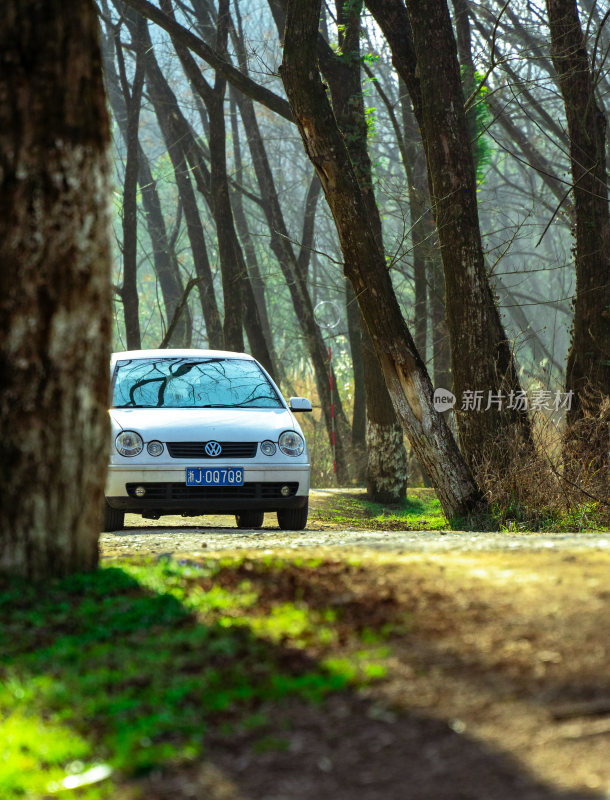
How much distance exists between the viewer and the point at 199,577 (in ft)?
16.9

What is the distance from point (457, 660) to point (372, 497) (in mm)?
13445

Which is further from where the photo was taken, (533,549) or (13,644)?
(533,549)

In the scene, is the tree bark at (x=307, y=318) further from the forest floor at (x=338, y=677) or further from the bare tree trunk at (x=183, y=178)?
the forest floor at (x=338, y=677)

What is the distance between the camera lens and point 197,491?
9773 millimetres

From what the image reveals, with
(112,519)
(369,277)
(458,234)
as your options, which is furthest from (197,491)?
(458,234)

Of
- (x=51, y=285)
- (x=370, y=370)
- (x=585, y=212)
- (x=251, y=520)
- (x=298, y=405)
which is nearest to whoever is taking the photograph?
(x=51, y=285)

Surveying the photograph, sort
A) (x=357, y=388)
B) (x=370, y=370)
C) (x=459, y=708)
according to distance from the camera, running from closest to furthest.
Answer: (x=459, y=708) < (x=370, y=370) < (x=357, y=388)

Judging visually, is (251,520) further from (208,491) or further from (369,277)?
(369,277)

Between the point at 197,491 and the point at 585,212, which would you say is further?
the point at 585,212

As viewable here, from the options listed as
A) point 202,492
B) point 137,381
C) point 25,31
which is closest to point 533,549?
point 25,31

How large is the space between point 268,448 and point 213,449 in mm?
501

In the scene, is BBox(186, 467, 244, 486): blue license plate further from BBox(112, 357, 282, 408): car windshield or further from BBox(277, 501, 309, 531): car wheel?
BBox(112, 357, 282, 408): car windshield

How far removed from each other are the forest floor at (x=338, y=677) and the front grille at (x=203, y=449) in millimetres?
4438

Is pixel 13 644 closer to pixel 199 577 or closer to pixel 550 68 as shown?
pixel 199 577
